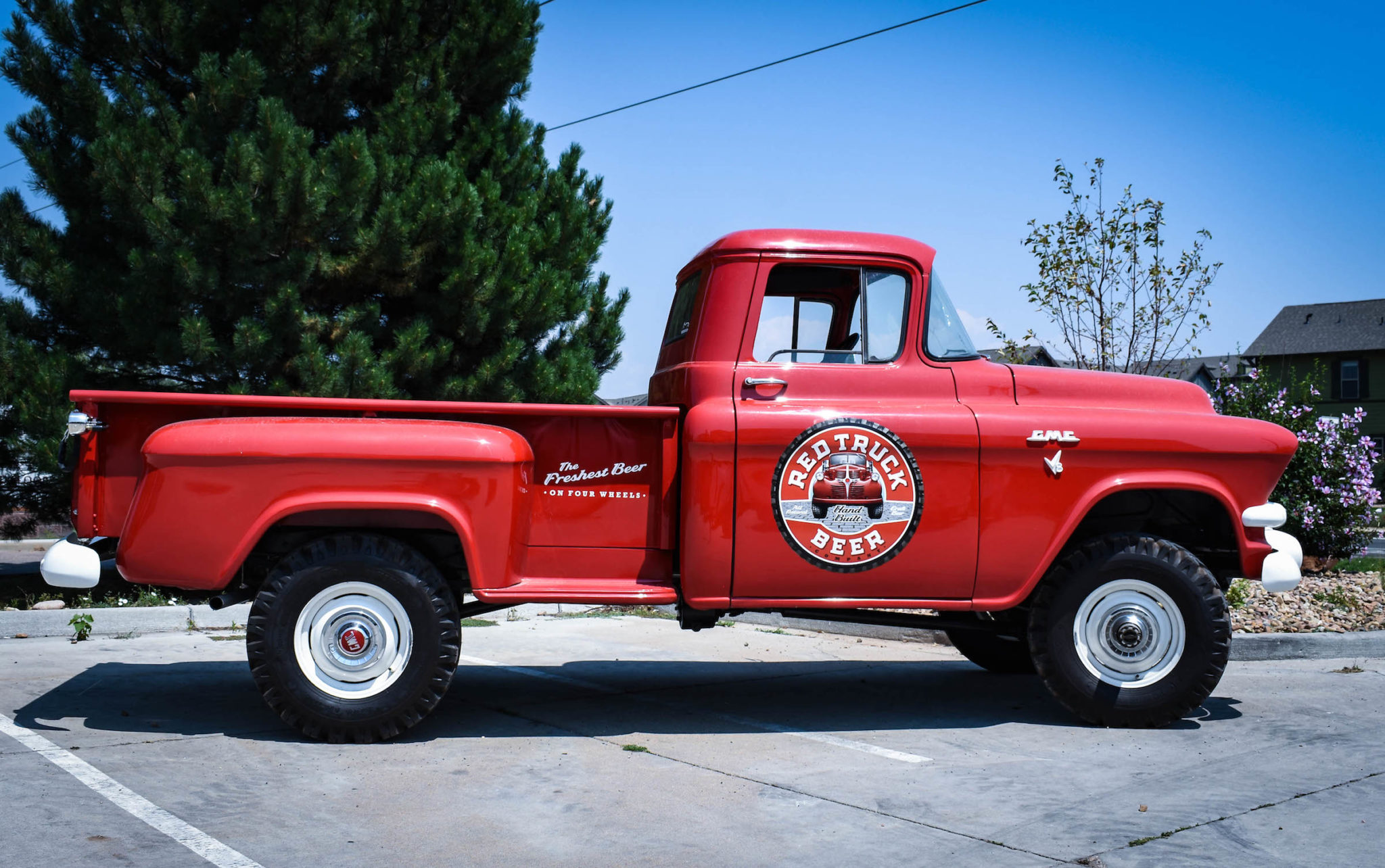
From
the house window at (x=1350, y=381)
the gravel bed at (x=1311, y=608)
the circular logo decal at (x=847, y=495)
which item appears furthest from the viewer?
the house window at (x=1350, y=381)

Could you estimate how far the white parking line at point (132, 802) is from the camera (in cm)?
329

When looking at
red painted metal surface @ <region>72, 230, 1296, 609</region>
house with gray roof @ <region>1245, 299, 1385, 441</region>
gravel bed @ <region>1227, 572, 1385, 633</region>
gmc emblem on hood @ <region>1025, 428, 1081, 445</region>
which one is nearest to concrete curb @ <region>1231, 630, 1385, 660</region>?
gravel bed @ <region>1227, 572, 1385, 633</region>

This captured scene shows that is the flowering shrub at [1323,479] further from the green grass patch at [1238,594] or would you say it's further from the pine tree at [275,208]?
the pine tree at [275,208]

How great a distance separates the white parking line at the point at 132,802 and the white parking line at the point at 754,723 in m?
1.54

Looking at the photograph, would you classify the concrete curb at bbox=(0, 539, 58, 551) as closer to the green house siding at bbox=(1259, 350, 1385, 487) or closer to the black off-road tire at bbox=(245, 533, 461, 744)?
the black off-road tire at bbox=(245, 533, 461, 744)

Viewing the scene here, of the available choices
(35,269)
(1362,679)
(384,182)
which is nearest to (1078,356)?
(1362,679)

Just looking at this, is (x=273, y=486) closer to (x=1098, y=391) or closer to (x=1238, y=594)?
(x=1098, y=391)

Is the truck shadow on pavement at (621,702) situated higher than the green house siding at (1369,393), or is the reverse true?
the green house siding at (1369,393)

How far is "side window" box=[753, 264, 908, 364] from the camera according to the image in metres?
5.32

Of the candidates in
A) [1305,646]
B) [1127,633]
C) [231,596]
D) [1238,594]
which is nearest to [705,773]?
[1127,633]

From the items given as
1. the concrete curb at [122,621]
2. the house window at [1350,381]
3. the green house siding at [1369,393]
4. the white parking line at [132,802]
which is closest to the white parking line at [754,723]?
the white parking line at [132,802]

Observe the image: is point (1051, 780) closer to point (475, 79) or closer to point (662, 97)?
point (475, 79)

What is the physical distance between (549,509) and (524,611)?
4957 mm

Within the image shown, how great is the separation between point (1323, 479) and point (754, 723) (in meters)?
7.74
